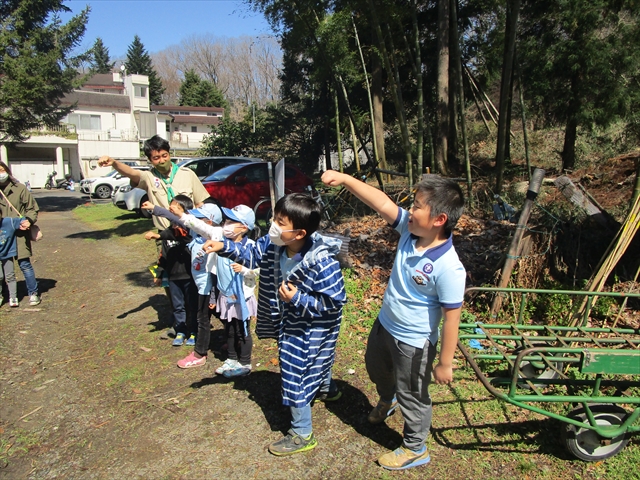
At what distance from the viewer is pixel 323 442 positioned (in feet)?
9.77

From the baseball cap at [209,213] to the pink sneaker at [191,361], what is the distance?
1.26 metres

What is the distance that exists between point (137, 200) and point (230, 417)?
405 inches

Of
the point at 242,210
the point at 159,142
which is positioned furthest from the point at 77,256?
the point at 242,210

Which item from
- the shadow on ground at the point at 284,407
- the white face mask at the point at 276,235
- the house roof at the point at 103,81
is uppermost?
the house roof at the point at 103,81

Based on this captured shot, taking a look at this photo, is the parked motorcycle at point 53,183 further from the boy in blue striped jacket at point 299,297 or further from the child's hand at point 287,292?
the child's hand at point 287,292

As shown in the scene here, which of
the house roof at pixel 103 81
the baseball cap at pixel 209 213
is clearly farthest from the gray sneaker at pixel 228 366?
the house roof at pixel 103 81

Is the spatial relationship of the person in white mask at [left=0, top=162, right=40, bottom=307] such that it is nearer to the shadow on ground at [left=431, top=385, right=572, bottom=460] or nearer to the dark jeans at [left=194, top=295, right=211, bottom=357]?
the dark jeans at [left=194, top=295, right=211, bottom=357]

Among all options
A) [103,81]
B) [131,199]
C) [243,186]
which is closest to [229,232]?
[243,186]

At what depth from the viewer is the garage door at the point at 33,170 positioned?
2872 centimetres

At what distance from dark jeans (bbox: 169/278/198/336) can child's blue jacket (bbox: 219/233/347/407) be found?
4.53 feet

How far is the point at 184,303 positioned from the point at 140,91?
43.9 metres

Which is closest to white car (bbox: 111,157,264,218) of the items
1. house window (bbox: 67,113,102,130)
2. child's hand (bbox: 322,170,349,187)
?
child's hand (bbox: 322,170,349,187)

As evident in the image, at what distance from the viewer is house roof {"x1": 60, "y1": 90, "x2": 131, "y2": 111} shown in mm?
38441

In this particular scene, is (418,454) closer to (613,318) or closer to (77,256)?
(613,318)
